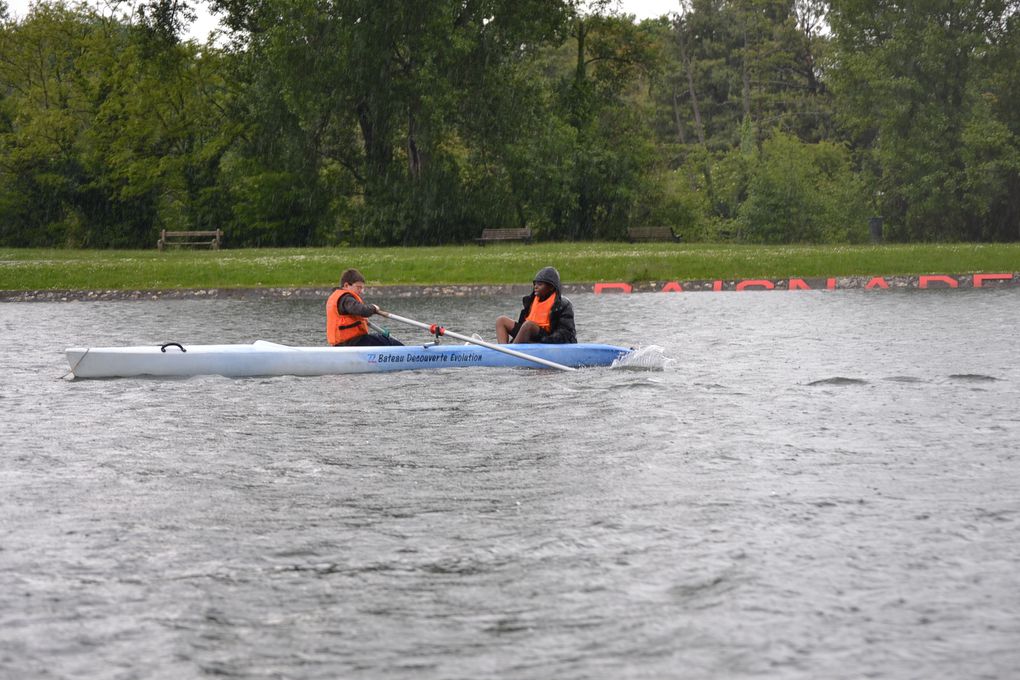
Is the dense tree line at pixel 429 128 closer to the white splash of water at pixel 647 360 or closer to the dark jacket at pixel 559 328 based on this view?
the dark jacket at pixel 559 328

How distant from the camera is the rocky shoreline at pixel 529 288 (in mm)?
33375

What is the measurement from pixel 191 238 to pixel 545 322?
3873 centimetres

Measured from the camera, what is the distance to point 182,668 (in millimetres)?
6258

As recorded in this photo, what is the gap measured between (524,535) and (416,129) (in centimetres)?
4410

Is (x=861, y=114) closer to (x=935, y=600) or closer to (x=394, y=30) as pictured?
(x=394, y=30)

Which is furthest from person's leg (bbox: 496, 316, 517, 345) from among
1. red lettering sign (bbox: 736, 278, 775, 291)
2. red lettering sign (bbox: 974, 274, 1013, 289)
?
red lettering sign (bbox: 974, 274, 1013, 289)

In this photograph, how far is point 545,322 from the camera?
1869 centimetres

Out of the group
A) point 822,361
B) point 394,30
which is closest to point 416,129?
point 394,30

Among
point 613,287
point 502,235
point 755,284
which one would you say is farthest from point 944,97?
point 613,287

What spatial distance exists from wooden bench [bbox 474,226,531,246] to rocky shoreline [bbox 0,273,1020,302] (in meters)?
16.4

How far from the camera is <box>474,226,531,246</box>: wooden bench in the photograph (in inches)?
1989

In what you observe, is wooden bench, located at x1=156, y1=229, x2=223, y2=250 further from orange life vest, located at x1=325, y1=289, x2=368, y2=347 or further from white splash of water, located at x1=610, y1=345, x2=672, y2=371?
white splash of water, located at x1=610, y1=345, x2=672, y2=371

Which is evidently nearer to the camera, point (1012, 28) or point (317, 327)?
point (317, 327)

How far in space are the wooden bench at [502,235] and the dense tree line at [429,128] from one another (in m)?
2.00
